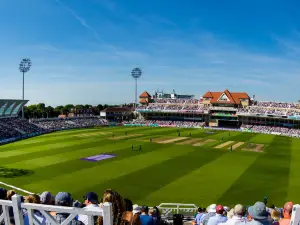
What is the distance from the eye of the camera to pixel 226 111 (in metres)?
70.9

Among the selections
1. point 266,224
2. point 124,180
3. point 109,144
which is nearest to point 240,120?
point 109,144

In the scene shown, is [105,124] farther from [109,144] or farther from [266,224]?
[266,224]

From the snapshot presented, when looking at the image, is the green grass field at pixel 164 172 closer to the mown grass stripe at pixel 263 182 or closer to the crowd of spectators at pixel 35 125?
the mown grass stripe at pixel 263 182

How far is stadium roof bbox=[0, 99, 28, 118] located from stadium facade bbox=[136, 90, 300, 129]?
107ft

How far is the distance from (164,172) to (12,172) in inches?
459

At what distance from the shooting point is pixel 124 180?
20.9m

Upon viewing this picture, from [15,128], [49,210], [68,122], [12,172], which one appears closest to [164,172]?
[12,172]

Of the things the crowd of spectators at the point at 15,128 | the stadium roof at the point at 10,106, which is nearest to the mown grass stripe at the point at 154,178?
the crowd of spectators at the point at 15,128

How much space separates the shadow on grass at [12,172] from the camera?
2223cm

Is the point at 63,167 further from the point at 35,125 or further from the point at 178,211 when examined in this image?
the point at 35,125

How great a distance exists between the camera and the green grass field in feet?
59.9

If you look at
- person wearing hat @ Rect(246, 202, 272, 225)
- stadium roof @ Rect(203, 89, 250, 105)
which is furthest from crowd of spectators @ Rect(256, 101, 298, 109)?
person wearing hat @ Rect(246, 202, 272, 225)

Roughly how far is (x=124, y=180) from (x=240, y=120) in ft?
173

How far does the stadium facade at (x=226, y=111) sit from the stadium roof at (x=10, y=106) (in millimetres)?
32509
